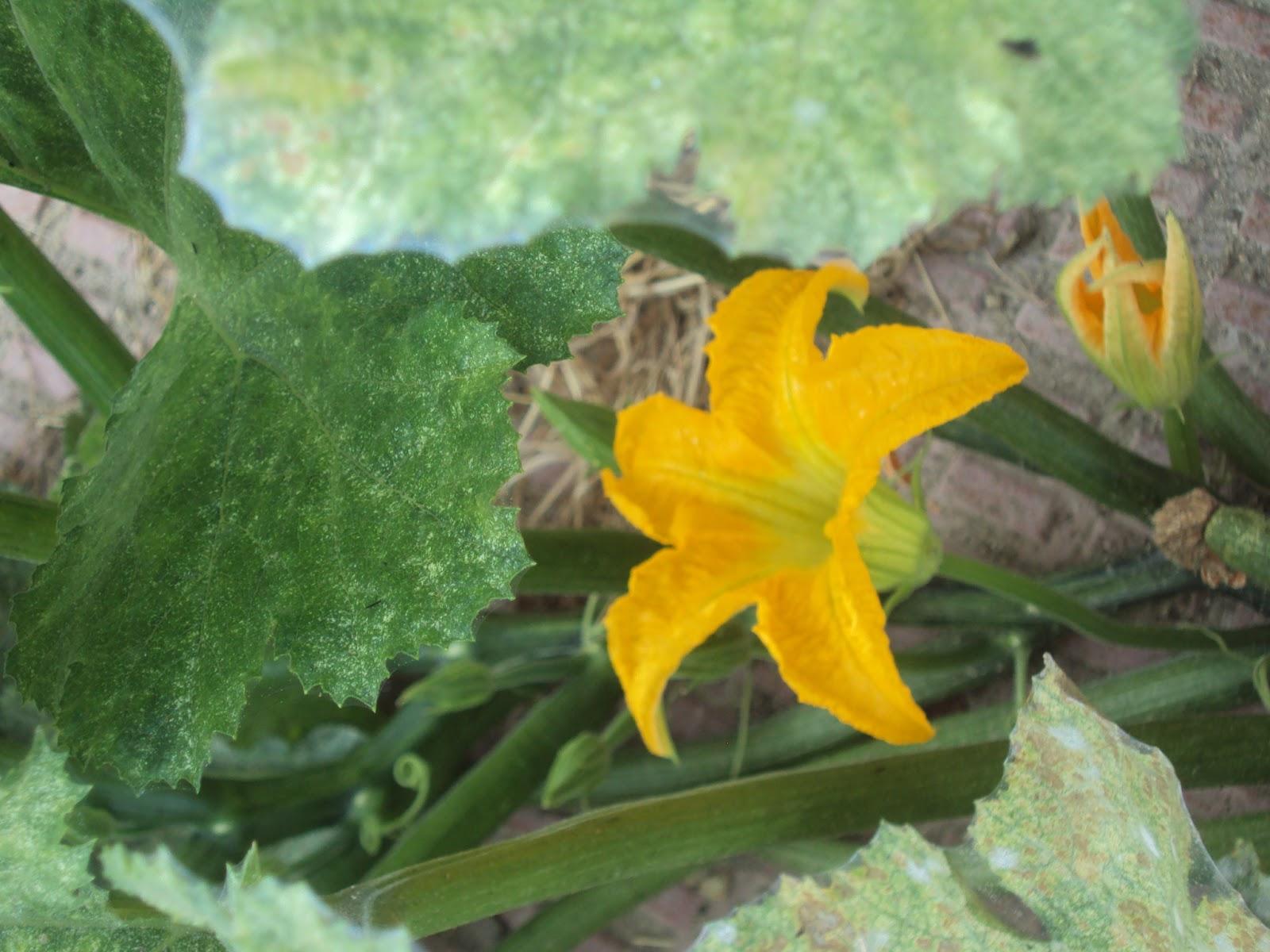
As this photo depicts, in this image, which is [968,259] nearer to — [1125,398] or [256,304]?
[1125,398]

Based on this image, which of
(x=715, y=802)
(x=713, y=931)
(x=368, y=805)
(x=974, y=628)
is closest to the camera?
(x=713, y=931)

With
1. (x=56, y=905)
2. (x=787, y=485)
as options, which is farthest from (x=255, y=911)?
(x=787, y=485)

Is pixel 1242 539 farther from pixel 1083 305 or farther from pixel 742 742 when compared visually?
pixel 742 742

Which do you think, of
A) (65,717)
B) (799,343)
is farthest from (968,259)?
(65,717)

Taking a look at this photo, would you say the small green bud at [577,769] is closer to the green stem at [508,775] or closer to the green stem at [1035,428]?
the green stem at [508,775]

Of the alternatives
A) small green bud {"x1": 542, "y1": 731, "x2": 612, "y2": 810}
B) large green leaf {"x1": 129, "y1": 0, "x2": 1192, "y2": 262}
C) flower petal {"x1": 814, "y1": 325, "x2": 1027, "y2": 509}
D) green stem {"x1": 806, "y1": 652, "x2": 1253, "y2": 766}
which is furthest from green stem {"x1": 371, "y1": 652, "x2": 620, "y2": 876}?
large green leaf {"x1": 129, "y1": 0, "x2": 1192, "y2": 262}

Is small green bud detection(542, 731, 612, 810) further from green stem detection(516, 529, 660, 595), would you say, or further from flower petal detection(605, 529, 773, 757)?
flower petal detection(605, 529, 773, 757)
